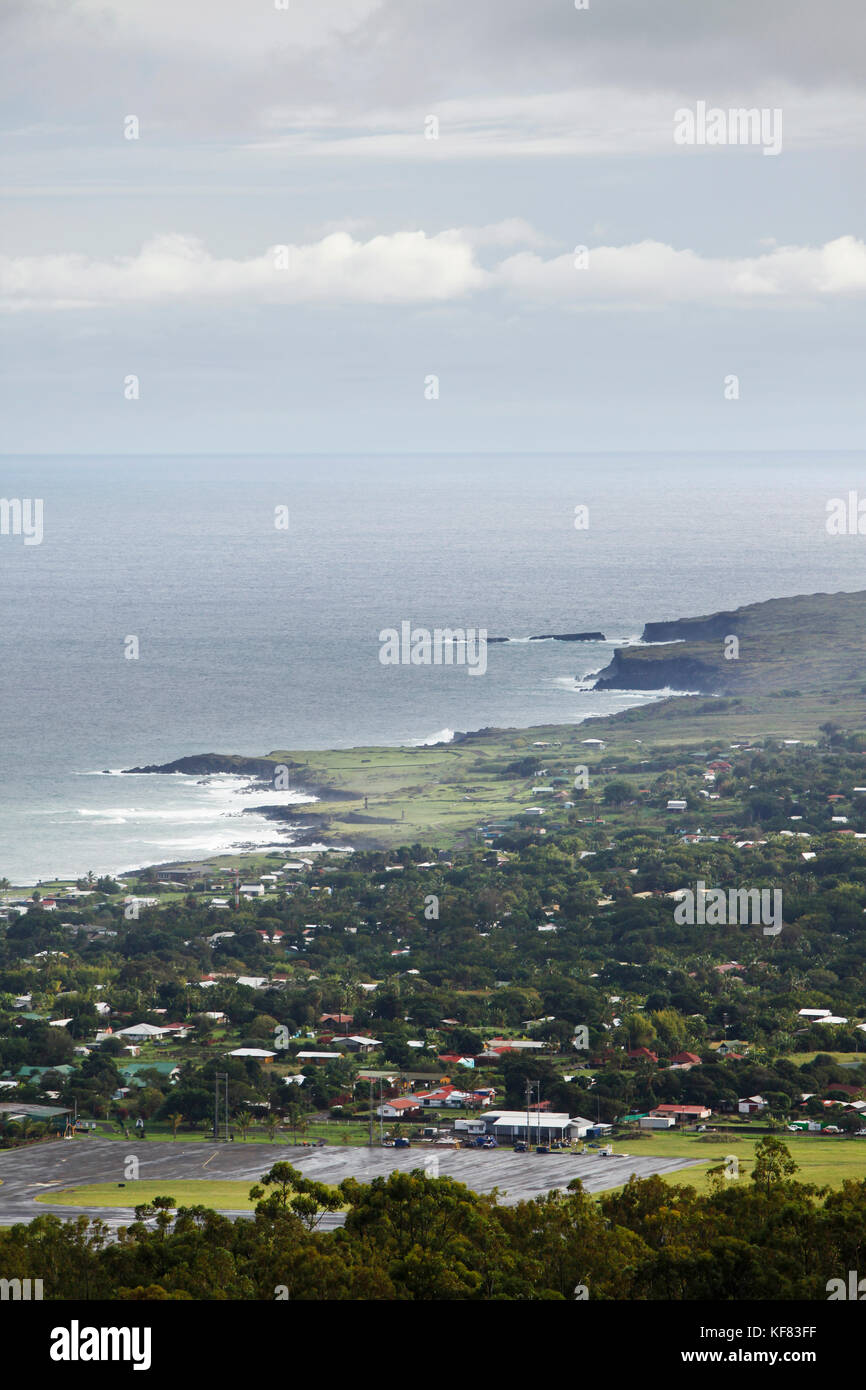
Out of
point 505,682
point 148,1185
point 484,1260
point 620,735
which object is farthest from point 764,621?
point 484,1260

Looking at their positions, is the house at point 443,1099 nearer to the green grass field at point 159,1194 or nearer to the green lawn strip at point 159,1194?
the green lawn strip at point 159,1194

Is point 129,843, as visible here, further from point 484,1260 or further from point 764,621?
point 764,621

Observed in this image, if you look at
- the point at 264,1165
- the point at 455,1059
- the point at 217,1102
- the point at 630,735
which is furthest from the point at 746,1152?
the point at 630,735

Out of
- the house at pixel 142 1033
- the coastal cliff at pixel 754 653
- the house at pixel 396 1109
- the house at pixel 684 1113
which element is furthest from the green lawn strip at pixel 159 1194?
the coastal cliff at pixel 754 653

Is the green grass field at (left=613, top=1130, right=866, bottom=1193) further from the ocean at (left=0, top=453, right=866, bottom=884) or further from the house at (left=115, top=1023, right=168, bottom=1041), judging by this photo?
the ocean at (left=0, top=453, right=866, bottom=884)

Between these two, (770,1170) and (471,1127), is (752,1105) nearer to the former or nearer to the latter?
(471,1127)

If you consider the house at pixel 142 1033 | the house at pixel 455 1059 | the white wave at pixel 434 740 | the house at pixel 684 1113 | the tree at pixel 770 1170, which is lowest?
the house at pixel 684 1113
